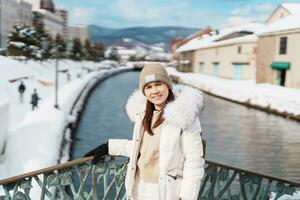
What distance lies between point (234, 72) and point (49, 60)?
24.4 m

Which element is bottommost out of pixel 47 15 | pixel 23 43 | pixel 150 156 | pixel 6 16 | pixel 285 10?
pixel 150 156

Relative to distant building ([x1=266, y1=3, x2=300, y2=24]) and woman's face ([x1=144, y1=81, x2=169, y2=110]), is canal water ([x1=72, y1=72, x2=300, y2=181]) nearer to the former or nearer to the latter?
woman's face ([x1=144, y1=81, x2=169, y2=110])

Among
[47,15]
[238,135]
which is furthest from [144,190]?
[47,15]

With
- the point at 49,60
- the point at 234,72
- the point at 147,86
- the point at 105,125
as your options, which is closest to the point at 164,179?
the point at 147,86

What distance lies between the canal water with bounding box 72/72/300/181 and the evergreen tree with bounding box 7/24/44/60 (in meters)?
25.5

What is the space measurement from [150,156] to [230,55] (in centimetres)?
4890

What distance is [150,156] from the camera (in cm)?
335

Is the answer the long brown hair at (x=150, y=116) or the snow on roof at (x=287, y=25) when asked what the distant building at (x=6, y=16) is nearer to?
the snow on roof at (x=287, y=25)

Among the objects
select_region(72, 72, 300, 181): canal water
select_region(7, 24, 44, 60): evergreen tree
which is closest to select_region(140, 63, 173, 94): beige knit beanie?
select_region(72, 72, 300, 181): canal water

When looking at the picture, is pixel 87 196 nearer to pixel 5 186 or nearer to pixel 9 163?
pixel 5 186

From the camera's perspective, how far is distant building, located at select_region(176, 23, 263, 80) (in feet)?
156

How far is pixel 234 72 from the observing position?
50.2m

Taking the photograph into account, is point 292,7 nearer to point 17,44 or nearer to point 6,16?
point 17,44

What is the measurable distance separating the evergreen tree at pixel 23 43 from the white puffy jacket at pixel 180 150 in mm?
50316
